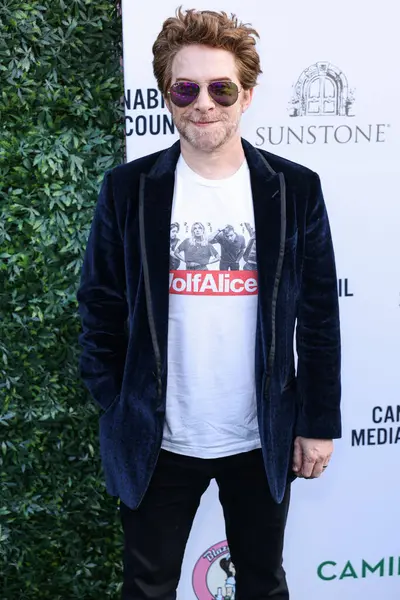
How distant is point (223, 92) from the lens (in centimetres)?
196

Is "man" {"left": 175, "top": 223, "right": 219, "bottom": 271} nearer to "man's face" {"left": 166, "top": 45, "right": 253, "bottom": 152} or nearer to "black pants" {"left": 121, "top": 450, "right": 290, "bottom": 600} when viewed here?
"man's face" {"left": 166, "top": 45, "right": 253, "bottom": 152}

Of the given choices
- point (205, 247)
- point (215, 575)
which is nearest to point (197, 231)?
point (205, 247)

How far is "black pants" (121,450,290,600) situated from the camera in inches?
82.5

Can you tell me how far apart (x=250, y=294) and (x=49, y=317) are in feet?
3.69

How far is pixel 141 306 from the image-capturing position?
202 cm

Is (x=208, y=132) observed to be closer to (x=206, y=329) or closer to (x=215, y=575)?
(x=206, y=329)

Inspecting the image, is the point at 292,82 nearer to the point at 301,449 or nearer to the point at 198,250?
the point at 198,250

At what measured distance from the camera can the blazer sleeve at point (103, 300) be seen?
210cm

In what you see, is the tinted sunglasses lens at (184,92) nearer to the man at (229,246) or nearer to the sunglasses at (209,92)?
the sunglasses at (209,92)

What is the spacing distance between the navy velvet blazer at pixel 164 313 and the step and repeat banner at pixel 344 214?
0.68m

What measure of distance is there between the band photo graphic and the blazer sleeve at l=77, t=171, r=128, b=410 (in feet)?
0.65

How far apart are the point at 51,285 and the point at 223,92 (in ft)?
4.06

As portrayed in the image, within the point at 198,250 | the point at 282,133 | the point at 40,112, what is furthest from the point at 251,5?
the point at 198,250

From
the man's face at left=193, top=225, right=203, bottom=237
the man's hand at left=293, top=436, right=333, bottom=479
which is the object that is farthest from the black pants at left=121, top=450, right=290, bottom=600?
the man's face at left=193, top=225, right=203, bottom=237
